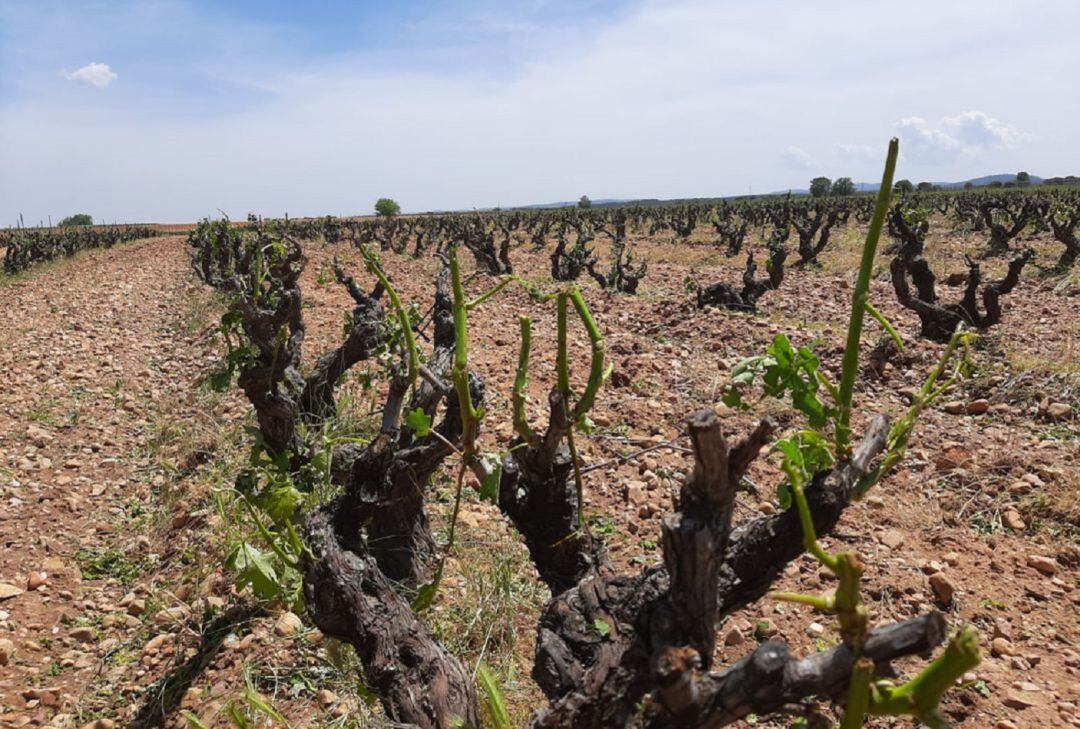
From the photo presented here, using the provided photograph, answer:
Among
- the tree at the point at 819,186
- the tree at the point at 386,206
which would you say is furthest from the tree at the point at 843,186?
the tree at the point at 386,206

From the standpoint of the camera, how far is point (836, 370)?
22.2 ft

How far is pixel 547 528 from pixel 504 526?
158 centimetres

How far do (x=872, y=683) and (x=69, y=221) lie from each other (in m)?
100

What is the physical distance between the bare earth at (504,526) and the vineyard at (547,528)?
2cm

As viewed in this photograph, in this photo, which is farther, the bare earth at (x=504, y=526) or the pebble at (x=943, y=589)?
the pebble at (x=943, y=589)

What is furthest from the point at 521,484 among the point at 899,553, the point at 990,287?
the point at 990,287

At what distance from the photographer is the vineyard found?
1.63 m

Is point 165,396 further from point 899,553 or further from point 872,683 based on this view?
point 872,683

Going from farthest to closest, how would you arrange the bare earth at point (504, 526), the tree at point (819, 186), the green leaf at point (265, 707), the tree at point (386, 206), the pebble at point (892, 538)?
the tree at point (819, 186) → the tree at point (386, 206) → the pebble at point (892, 538) → the bare earth at point (504, 526) → the green leaf at point (265, 707)

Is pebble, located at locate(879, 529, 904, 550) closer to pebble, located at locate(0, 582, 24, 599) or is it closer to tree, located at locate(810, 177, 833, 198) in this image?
pebble, located at locate(0, 582, 24, 599)

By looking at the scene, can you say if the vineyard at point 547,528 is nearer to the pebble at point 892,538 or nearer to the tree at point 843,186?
the pebble at point 892,538

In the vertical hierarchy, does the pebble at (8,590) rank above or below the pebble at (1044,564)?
below

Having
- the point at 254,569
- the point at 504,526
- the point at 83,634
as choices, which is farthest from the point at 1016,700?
the point at 83,634

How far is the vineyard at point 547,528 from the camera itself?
5.35 ft
